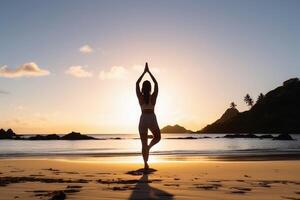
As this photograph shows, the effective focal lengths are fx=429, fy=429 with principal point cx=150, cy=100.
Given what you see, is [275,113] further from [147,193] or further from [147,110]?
[147,193]

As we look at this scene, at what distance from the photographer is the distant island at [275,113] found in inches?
6698

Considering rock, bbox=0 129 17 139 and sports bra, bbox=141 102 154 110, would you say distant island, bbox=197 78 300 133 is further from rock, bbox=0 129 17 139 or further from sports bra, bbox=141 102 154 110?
sports bra, bbox=141 102 154 110

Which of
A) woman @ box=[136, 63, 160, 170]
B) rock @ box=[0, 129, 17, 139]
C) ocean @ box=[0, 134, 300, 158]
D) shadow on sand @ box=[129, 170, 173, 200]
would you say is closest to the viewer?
shadow on sand @ box=[129, 170, 173, 200]

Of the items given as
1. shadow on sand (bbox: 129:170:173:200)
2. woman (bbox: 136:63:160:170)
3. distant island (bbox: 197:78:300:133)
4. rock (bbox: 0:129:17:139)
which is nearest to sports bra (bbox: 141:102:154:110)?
woman (bbox: 136:63:160:170)

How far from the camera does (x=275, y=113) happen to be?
582 ft

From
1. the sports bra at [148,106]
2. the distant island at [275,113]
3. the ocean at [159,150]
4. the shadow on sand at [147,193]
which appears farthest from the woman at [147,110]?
the distant island at [275,113]

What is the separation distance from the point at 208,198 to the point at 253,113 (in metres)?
185

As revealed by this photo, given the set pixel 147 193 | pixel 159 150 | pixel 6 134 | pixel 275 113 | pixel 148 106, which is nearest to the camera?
pixel 147 193

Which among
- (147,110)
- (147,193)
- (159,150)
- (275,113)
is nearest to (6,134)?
(275,113)

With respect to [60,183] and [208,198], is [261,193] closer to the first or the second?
[208,198]

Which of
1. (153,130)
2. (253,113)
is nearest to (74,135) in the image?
(253,113)

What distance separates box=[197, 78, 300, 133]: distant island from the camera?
170125 millimetres

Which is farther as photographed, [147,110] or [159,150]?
[159,150]

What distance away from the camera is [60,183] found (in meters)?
8.73
